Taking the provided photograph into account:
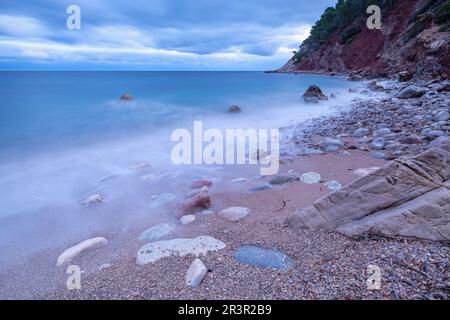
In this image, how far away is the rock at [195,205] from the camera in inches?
169

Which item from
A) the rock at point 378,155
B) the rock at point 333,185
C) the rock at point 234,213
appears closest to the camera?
the rock at point 234,213

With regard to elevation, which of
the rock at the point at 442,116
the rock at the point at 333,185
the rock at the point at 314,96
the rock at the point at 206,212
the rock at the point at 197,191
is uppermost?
the rock at the point at 314,96

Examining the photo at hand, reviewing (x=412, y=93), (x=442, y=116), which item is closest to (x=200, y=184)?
(x=442, y=116)

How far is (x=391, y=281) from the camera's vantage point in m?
2.21

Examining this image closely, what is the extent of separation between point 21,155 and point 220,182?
6.76 meters

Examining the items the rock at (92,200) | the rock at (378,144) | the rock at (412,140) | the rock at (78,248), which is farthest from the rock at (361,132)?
the rock at (78,248)

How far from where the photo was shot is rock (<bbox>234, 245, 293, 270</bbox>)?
2723 millimetres

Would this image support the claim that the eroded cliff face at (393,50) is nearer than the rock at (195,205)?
No

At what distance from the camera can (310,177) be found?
5094 millimetres

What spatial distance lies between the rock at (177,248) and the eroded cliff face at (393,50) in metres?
16.7

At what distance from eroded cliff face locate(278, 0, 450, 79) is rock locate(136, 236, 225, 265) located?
16.7 metres

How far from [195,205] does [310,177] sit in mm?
2234

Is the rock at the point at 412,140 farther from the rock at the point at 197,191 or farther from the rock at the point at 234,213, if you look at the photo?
the rock at the point at 197,191
